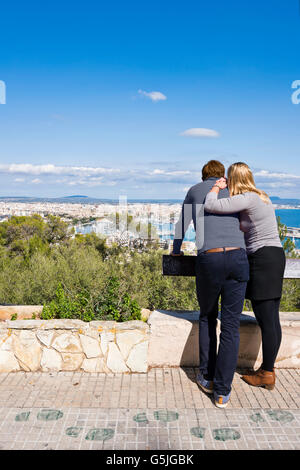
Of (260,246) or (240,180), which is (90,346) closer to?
(260,246)

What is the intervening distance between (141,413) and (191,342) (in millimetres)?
965

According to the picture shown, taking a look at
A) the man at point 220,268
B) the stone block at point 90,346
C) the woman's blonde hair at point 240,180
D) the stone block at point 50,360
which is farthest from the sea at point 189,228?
the stone block at point 50,360

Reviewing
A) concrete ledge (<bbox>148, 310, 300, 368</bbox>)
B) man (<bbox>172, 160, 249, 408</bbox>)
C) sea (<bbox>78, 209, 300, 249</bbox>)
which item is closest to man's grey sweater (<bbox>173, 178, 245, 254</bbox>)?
man (<bbox>172, 160, 249, 408</bbox>)

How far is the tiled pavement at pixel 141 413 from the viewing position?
260 cm

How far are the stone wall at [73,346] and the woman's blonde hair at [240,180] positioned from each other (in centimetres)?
158

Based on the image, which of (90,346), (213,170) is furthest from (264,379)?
(213,170)

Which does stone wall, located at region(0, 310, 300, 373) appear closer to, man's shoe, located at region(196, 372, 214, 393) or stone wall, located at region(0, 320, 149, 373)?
stone wall, located at region(0, 320, 149, 373)

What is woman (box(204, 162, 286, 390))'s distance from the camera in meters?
3.04

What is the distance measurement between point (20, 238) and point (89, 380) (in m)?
20.5

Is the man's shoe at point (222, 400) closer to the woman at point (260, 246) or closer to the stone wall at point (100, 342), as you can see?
the woman at point (260, 246)

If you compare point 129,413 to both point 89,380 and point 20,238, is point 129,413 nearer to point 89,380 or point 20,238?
point 89,380

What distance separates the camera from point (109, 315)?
3961 millimetres
